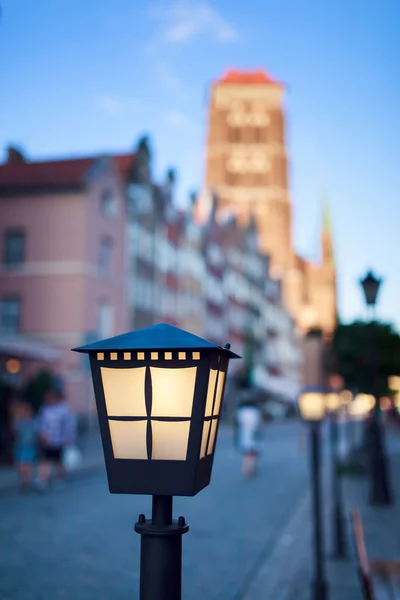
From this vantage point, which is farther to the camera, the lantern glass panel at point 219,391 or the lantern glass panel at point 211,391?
the lantern glass panel at point 219,391

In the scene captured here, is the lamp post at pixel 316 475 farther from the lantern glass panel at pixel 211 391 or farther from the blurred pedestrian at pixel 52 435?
the blurred pedestrian at pixel 52 435

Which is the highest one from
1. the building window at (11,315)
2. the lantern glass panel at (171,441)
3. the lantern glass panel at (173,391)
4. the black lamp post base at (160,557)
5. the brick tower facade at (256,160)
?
the brick tower facade at (256,160)

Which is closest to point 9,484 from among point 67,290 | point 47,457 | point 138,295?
point 47,457

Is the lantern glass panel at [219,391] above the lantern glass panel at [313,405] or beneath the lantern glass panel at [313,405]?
beneath

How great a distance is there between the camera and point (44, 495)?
1388 cm

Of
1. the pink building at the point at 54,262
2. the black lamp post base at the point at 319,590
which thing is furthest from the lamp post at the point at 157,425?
the pink building at the point at 54,262

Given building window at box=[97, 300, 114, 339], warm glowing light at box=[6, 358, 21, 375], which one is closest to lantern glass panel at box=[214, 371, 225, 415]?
warm glowing light at box=[6, 358, 21, 375]

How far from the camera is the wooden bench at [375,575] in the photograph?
13.9 ft

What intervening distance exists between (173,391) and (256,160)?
95022mm

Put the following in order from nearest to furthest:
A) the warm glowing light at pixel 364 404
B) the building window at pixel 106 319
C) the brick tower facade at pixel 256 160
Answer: the warm glowing light at pixel 364 404 → the building window at pixel 106 319 → the brick tower facade at pixel 256 160

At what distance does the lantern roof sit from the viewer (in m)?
2.68

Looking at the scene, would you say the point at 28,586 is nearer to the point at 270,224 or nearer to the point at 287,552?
the point at 287,552

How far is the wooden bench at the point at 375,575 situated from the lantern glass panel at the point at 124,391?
82.1 inches

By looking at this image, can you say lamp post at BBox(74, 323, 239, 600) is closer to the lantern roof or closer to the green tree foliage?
the lantern roof
